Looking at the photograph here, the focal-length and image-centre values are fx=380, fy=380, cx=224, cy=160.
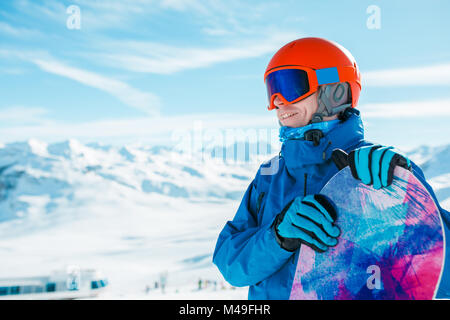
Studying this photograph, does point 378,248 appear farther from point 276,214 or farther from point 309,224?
point 276,214

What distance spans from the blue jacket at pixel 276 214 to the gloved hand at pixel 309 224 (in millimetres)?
64

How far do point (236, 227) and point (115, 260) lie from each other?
67.1m

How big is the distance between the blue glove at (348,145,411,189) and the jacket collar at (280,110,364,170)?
209 mm

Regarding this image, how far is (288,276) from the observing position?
1.97m

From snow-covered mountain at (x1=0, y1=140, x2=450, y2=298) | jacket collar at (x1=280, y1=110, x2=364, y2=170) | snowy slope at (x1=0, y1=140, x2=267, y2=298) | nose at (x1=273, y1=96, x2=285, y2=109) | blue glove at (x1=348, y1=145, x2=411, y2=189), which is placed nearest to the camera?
blue glove at (x1=348, y1=145, x2=411, y2=189)

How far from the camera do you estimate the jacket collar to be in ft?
6.58

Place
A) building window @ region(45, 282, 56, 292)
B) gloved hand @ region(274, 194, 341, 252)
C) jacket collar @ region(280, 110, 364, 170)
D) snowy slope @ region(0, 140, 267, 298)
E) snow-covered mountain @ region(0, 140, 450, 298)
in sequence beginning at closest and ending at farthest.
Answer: gloved hand @ region(274, 194, 341, 252)
jacket collar @ region(280, 110, 364, 170)
building window @ region(45, 282, 56, 292)
snowy slope @ region(0, 140, 267, 298)
snow-covered mountain @ region(0, 140, 450, 298)

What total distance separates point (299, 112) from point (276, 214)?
2.07 feet

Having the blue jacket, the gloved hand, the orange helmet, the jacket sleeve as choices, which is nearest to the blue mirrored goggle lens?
the orange helmet

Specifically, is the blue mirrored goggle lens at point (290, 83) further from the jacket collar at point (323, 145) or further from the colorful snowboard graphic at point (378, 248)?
the colorful snowboard graphic at point (378, 248)

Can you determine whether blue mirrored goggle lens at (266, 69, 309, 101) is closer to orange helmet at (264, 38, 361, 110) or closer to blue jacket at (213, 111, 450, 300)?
orange helmet at (264, 38, 361, 110)

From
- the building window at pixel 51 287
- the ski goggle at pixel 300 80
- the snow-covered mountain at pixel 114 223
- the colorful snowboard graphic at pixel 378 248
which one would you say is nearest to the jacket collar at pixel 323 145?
the colorful snowboard graphic at pixel 378 248

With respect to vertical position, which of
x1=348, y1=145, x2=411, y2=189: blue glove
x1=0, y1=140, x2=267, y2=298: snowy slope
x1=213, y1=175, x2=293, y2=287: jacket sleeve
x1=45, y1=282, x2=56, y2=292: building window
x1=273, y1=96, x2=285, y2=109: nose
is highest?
x1=273, y1=96, x2=285, y2=109: nose
